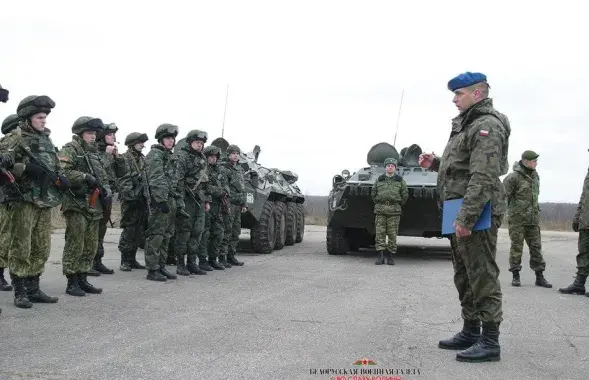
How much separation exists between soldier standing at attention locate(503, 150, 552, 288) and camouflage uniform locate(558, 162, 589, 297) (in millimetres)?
639

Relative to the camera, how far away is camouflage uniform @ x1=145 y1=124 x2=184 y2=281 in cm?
828

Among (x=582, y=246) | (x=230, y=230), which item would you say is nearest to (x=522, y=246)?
(x=582, y=246)

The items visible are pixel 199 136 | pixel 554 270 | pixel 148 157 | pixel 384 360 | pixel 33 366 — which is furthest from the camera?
pixel 554 270

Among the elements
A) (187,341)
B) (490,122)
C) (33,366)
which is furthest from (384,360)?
(33,366)

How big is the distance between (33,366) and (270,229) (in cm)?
925

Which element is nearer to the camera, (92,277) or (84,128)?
(84,128)

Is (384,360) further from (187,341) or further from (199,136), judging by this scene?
(199,136)

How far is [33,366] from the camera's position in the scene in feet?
13.2

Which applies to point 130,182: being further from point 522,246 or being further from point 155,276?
point 522,246

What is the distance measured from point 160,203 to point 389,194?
4.76 metres

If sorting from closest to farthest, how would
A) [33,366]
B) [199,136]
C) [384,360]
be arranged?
[33,366]
[384,360]
[199,136]

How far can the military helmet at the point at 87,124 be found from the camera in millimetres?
7188

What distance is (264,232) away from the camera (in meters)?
12.9

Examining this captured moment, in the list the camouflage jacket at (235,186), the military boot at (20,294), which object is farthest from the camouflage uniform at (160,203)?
the military boot at (20,294)
